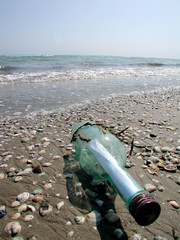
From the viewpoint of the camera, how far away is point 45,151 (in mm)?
3090

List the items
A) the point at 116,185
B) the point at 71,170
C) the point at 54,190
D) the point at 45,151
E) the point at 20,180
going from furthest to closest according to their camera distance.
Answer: the point at 45,151 → the point at 71,170 → the point at 20,180 → the point at 54,190 → the point at 116,185

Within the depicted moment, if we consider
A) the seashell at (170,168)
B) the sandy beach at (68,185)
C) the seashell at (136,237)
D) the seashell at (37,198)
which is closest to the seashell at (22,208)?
the sandy beach at (68,185)

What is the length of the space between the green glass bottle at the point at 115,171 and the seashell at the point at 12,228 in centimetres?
91

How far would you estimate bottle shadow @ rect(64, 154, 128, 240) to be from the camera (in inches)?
62.1

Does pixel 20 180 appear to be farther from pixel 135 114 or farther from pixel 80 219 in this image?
pixel 135 114

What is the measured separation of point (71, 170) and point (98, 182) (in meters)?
0.52

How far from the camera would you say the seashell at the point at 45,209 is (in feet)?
5.77

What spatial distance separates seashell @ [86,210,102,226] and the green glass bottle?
1.19ft

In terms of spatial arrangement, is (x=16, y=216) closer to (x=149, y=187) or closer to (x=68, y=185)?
(x=68, y=185)

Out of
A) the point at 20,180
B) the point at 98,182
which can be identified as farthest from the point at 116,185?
the point at 20,180

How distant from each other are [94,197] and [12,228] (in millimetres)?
858

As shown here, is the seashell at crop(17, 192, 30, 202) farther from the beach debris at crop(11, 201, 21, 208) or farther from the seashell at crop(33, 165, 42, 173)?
the seashell at crop(33, 165, 42, 173)

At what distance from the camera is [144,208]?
1155 mm

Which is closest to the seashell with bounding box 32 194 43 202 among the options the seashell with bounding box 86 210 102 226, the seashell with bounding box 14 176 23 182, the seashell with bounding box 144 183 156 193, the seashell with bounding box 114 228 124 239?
the seashell with bounding box 14 176 23 182
